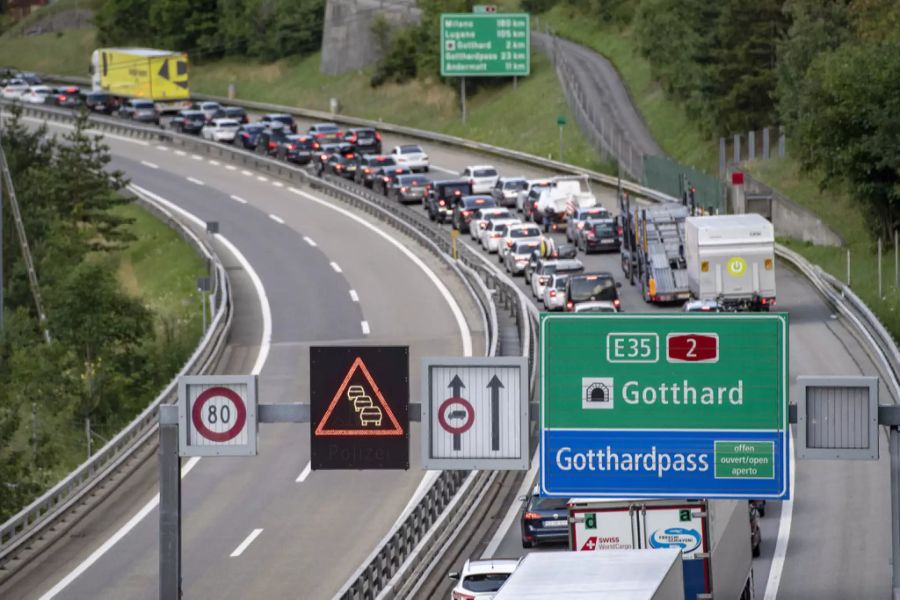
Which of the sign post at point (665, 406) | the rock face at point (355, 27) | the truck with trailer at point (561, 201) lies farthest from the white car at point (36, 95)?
the sign post at point (665, 406)

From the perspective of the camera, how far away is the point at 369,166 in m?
85.6

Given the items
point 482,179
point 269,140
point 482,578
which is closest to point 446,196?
point 482,179

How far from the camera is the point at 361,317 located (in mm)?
60938

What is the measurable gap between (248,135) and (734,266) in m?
49.5

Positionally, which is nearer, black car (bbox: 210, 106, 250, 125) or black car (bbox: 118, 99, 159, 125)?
black car (bbox: 210, 106, 250, 125)

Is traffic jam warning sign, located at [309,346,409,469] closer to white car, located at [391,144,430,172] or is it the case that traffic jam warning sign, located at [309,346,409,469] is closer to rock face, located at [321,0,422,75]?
white car, located at [391,144,430,172]

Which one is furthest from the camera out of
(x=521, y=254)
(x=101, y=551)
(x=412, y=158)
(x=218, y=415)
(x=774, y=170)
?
(x=412, y=158)

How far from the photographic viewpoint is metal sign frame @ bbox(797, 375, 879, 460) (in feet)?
70.8

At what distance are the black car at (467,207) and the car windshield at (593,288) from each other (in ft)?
58.2

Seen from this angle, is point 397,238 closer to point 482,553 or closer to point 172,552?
point 482,553

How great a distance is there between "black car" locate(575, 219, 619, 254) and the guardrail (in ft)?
49.1

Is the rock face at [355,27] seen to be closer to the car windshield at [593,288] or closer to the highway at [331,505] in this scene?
the highway at [331,505]

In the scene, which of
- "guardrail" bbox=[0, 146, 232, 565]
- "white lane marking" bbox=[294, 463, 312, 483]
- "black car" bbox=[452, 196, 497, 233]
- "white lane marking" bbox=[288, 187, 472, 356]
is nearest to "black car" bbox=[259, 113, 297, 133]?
"white lane marking" bbox=[288, 187, 472, 356]

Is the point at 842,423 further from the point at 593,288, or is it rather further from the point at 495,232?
the point at 495,232
